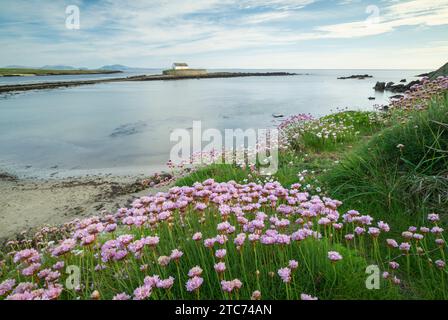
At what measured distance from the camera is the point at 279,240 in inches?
104

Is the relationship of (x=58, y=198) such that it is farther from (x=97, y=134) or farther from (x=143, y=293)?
(x=97, y=134)

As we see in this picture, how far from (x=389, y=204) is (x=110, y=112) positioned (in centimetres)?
3251

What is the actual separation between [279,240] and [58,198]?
843 cm

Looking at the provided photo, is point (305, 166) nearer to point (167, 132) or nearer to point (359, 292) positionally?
point (359, 292)

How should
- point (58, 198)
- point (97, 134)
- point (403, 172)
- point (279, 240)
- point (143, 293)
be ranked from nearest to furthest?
point (143, 293) < point (279, 240) < point (403, 172) < point (58, 198) < point (97, 134)

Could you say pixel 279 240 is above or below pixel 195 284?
above

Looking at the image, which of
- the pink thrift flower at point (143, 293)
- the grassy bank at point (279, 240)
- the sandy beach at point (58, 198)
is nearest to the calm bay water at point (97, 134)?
the sandy beach at point (58, 198)

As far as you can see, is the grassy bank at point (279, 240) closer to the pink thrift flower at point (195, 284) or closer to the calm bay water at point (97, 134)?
the pink thrift flower at point (195, 284)

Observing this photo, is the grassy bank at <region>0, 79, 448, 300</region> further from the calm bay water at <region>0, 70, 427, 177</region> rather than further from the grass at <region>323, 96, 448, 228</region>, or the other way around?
the calm bay water at <region>0, 70, 427, 177</region>

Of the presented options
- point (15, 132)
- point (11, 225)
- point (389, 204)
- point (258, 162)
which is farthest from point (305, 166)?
point (15, 132)

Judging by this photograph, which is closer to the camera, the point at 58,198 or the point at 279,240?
the point at 279,240

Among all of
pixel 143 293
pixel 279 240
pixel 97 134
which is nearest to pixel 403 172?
pixel 279 240

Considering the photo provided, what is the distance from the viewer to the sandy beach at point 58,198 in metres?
7.41
